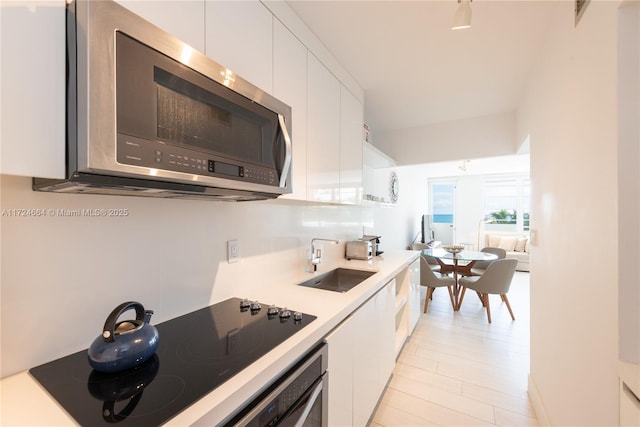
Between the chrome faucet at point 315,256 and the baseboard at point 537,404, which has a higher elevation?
the chrome faucet at point 315,256

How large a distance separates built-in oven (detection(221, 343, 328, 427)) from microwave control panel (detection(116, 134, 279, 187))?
679 millimetres

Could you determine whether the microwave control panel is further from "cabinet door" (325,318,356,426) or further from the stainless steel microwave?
"cabinet door" (325,318,356,426)

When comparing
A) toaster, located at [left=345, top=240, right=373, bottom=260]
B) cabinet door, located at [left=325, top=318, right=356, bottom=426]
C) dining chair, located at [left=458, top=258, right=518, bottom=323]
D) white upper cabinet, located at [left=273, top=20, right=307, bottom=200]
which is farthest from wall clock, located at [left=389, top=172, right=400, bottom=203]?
A: cabinet door, located at [left=325, top=318, right=356, bottom=426]

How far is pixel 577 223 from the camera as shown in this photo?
1188 mm

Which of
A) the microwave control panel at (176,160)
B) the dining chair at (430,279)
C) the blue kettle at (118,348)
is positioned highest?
the microwave control panel at (176,160)

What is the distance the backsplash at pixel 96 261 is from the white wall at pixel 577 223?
4.94 feet

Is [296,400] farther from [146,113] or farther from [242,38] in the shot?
[242,38]

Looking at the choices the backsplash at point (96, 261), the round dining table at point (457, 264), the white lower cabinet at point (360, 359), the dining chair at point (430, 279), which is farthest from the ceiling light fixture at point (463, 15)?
the round dining table at point (457, 264)

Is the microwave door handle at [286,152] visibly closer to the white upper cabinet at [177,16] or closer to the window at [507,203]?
the white upper cabinet at [177,16]

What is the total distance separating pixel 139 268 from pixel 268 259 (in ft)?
2.44

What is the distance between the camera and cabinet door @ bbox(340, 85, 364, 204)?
6.88 ft

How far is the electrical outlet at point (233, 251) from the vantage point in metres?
1.40

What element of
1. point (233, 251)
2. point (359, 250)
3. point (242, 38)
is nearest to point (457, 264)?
point (359, 250)

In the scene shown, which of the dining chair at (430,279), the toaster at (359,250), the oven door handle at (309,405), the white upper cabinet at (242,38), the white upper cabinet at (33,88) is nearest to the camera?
the white upper cabinet at (33,88)
